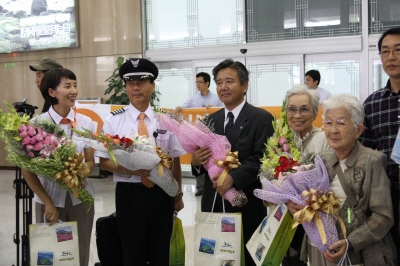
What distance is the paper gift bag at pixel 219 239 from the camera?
2861 mm

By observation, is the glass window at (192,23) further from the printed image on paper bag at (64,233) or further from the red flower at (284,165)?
the red flower at (284,165)

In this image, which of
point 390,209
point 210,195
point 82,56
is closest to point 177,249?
point 210,195

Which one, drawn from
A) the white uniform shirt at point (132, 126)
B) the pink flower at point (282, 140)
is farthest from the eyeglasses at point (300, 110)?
the white uniform shirt at point (132, 126)

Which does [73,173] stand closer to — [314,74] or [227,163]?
[227,163]

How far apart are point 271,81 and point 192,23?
6.25ft

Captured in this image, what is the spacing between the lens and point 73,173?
2.90 metres

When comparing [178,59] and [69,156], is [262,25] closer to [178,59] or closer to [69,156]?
[178,59]

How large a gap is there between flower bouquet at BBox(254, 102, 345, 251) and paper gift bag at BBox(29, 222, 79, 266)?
1.23m

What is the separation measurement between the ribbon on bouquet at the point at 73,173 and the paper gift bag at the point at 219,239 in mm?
745

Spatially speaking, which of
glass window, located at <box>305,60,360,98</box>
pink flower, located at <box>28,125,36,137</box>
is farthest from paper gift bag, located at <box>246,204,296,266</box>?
glass window, located at <box>305,60,360,98</box>

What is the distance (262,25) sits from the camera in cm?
885

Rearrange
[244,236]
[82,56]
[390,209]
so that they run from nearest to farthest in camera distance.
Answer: [390,209], [244,236], [82,56]

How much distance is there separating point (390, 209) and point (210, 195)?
114cm

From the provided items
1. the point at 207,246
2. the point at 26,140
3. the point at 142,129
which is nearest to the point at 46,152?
the point at 26,140
